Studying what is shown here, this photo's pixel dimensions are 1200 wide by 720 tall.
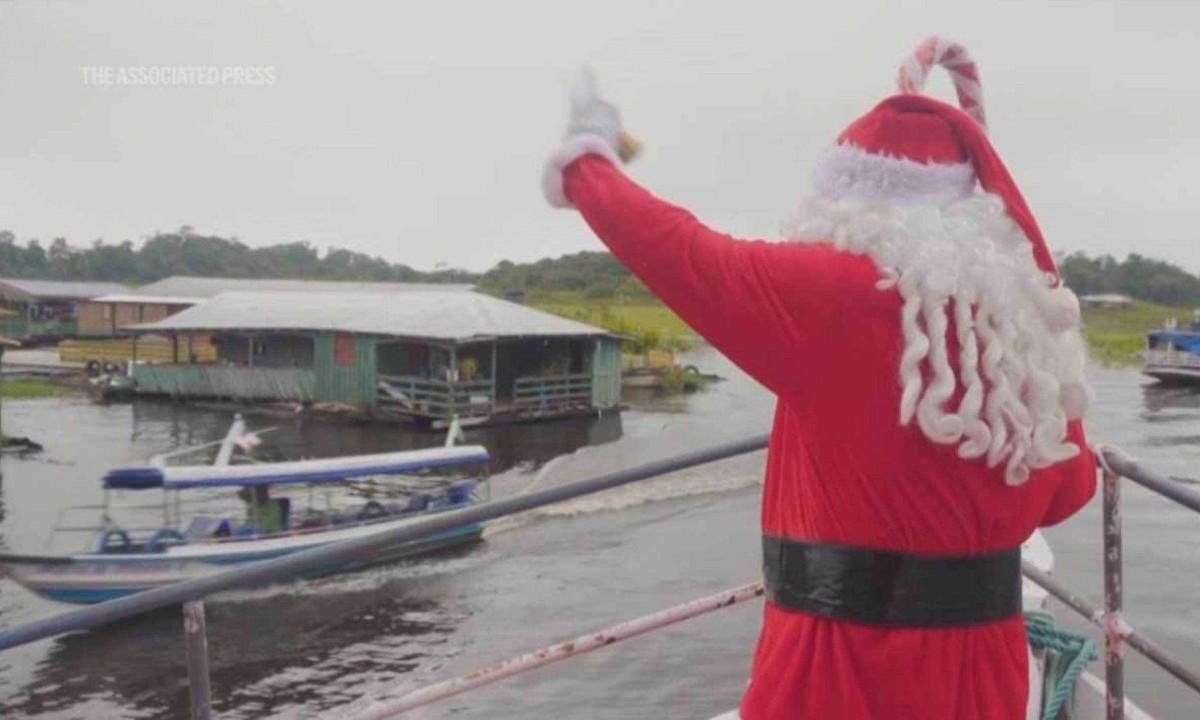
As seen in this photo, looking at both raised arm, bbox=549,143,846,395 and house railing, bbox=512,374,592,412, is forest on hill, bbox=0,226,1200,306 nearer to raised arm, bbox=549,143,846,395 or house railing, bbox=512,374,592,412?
house railing, bbox=512,374,592,412

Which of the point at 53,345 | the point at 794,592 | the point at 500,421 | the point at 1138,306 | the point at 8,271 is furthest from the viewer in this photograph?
the point at 8,271

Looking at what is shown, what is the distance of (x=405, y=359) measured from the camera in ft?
98.5

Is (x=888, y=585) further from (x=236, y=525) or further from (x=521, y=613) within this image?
(x=236, y=525)

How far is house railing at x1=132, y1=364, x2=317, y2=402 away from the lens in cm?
3056

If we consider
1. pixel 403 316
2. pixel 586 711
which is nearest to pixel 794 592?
pixel 586 711

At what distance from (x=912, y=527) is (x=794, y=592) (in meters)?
0.18

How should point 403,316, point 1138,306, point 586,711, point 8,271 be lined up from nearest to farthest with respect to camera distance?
1. point 586,711
2. point 403,316
3. point 1138,306
4. point 8,271

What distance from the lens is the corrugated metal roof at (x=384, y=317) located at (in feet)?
93.6

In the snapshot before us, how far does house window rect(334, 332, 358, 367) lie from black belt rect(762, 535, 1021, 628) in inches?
1134

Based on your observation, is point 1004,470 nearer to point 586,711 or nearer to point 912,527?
point 912,527

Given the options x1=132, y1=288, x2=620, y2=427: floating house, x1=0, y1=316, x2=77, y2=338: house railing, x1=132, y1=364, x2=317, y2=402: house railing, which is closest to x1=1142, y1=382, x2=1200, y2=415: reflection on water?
x1=132, y1=288, x2=620, y2=427: floating house

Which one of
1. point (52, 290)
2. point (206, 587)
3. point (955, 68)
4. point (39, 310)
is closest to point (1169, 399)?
point (955, 68)

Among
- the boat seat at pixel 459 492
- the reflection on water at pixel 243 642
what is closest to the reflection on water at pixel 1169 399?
the reflection on water at pixel 243 642

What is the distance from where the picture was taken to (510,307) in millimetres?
31172
